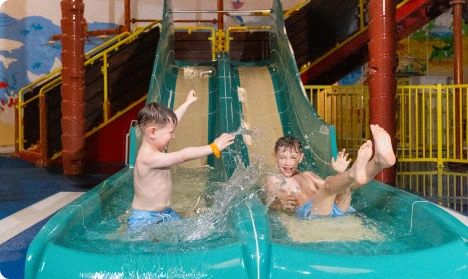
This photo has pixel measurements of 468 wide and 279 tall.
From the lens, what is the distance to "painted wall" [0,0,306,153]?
9711 millimetres

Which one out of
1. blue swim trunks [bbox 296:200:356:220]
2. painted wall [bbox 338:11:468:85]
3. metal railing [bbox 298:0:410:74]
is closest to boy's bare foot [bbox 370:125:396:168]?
blue swim trunks [bbox 296:200:356:220]

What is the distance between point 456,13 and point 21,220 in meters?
6.59

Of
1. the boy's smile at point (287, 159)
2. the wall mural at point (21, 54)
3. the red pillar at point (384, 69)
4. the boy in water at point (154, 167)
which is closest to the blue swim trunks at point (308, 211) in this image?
the boy's smile at point (287, 159)

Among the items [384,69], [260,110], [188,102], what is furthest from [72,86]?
[188,102]

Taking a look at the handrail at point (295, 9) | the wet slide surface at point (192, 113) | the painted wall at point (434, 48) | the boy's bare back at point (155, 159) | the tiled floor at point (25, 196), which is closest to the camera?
the boy's bare back at point (155, 159)

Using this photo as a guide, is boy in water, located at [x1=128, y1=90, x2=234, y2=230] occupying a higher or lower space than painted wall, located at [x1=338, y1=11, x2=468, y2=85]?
lower

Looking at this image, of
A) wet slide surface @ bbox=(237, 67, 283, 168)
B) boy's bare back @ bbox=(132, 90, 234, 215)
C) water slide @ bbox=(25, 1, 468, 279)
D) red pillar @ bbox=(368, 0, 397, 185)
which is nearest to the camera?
water slide @ bbox=(25, 1, 468, 279)

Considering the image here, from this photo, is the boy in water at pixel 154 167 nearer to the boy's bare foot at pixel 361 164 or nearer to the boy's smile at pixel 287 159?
the boy's bare foot at pixel 361 164

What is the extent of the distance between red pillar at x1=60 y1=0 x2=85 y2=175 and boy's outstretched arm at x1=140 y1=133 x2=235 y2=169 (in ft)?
13.3

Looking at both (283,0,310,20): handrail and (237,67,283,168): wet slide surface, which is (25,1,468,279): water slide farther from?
(283,0,310,20): handrail

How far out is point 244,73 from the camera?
6492mm

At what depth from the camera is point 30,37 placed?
9883 millimetres

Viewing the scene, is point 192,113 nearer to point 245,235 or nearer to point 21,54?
point 245,235

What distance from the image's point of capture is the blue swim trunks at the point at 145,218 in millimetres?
2801
